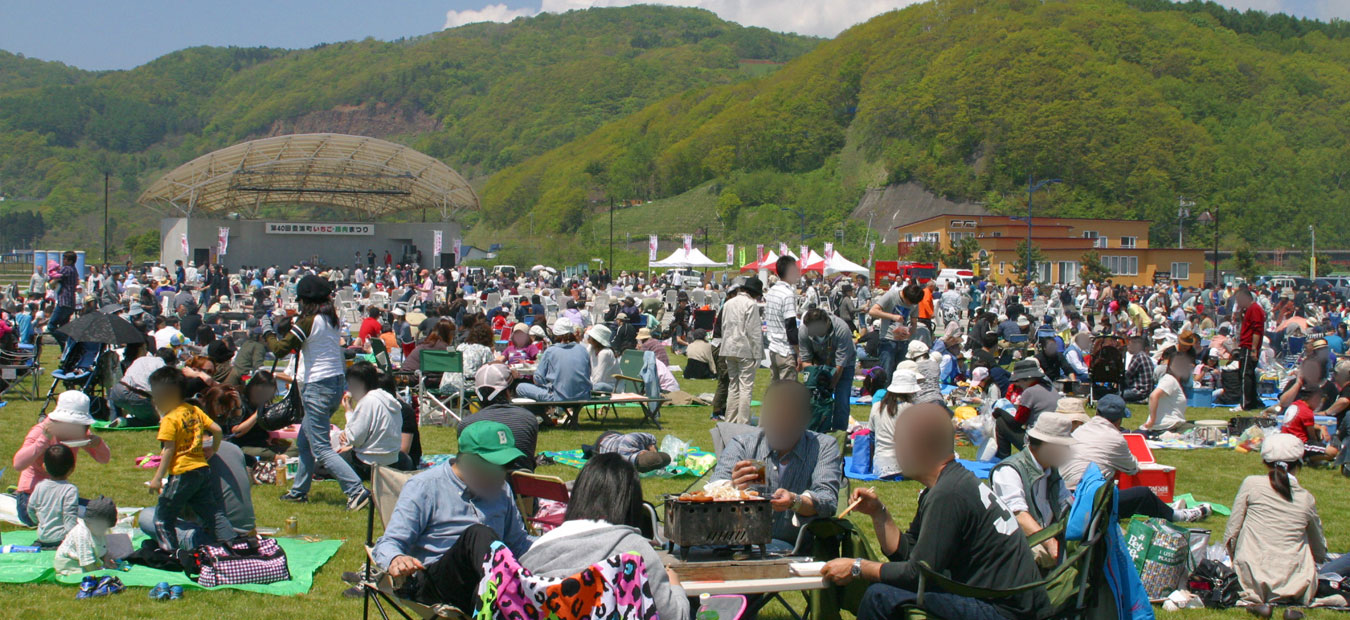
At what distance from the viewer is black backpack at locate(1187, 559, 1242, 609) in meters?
5.29

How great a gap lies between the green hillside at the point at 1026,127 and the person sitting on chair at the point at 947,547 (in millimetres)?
93822

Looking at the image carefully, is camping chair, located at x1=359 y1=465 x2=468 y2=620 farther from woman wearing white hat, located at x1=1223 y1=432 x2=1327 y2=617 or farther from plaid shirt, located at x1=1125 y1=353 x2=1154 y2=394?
plaid shirt, located at x1=1125 y1=353 x2=1154 y2=394

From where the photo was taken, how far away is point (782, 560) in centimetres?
367

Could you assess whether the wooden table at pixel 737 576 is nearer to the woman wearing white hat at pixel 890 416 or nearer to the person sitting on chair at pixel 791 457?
the person sitting on chair at pixel 791 457

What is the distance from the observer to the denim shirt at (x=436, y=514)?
3.81m

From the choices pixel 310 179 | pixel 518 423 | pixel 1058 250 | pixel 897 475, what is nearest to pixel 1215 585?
pixel 897 475

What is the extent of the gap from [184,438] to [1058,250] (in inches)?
2735

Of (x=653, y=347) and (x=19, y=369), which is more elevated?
(x=653, y=347)

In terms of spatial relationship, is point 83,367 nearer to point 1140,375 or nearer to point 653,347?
point 653,347

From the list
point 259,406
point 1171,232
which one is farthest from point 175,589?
point 1171,232

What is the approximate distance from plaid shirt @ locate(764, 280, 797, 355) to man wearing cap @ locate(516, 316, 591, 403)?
6.45 feet

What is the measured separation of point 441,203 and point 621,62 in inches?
5470

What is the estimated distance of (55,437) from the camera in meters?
6.14

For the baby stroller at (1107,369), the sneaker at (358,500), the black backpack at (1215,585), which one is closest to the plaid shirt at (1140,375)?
the baby stroller at (1107,369)
